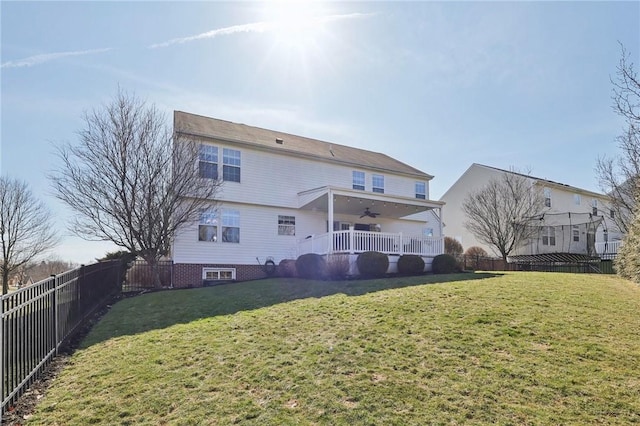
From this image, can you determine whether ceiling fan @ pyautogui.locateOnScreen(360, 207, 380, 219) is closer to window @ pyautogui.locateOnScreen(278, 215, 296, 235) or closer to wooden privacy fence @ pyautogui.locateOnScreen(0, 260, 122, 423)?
window @ pyautogui.locateOnScreen(278, 215, 296, 235)

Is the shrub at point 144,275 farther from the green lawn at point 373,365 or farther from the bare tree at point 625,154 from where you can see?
the bare tree at point 625,154

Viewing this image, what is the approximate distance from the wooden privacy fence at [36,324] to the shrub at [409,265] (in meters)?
10.8

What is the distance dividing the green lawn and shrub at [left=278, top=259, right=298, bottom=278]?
7.79 meters

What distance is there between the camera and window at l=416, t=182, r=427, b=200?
2400cm

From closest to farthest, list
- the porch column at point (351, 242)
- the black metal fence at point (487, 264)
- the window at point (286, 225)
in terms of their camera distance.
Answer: the porch column at point (351, 242) → the window at point (286, 225) → the black metal fence at point (487, 264)

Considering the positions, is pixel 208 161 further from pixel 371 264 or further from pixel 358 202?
pixel 371 264

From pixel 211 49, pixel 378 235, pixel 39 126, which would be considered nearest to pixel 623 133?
pixel 378 235

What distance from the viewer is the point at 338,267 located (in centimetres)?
1427

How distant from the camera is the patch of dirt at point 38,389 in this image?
4418 mm

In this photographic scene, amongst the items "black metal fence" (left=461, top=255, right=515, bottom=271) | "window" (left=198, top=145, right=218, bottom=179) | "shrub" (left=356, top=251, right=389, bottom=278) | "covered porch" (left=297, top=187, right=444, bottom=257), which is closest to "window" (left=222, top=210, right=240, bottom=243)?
"window" (left=198, top=145, right=218, bottom=179)

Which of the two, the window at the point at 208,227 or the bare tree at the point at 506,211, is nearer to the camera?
the window at the point at 208,227

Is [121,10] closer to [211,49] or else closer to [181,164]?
[211,49]

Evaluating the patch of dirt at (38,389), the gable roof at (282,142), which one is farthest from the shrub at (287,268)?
the patch of dirt at (38,389)

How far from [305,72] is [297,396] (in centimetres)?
1076
